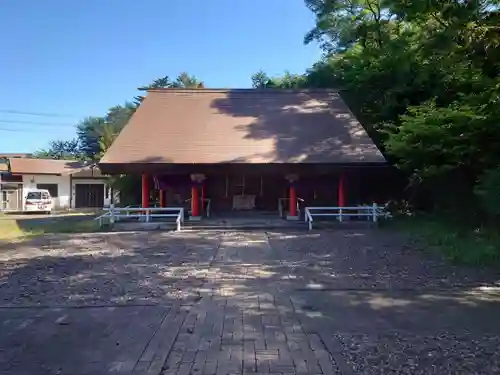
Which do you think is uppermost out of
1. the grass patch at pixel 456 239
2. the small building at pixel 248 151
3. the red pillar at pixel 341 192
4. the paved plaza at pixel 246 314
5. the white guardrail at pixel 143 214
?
the small building at pixel 248 151

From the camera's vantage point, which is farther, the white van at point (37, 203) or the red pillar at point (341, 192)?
the white van at point (37, 203)

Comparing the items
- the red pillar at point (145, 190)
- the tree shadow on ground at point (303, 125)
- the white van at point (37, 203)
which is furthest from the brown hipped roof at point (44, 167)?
the red pillar at point (145, 190)

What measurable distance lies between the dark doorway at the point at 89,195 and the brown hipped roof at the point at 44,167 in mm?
1501

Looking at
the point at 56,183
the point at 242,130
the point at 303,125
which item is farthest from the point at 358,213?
the point at 56,183

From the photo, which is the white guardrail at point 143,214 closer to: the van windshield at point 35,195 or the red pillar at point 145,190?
the red pillar at point 145,190

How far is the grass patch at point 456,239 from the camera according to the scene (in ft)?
29.5

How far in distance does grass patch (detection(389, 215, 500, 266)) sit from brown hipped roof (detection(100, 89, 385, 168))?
3.00 meters

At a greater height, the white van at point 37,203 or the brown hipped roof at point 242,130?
the brown hipped roof at point 242,130

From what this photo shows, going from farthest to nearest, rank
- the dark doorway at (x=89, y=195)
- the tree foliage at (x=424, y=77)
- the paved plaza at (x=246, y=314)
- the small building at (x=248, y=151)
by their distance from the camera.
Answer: the dark doorway at (x=89, y=195)
the small building at (x=248, y=151)
the tree foliage at (x=424, y=77)
the paved plaza at (x=246, y=314)

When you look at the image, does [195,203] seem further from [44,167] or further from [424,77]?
[44,167]

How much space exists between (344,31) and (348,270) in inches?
702

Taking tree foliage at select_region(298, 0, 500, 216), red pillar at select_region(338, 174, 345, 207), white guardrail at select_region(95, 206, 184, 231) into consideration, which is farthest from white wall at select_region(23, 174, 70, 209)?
red pillar at select_region(338, 174, 345, 207)

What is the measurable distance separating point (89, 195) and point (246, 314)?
34.1 metres

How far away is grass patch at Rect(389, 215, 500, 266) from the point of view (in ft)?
29.5
